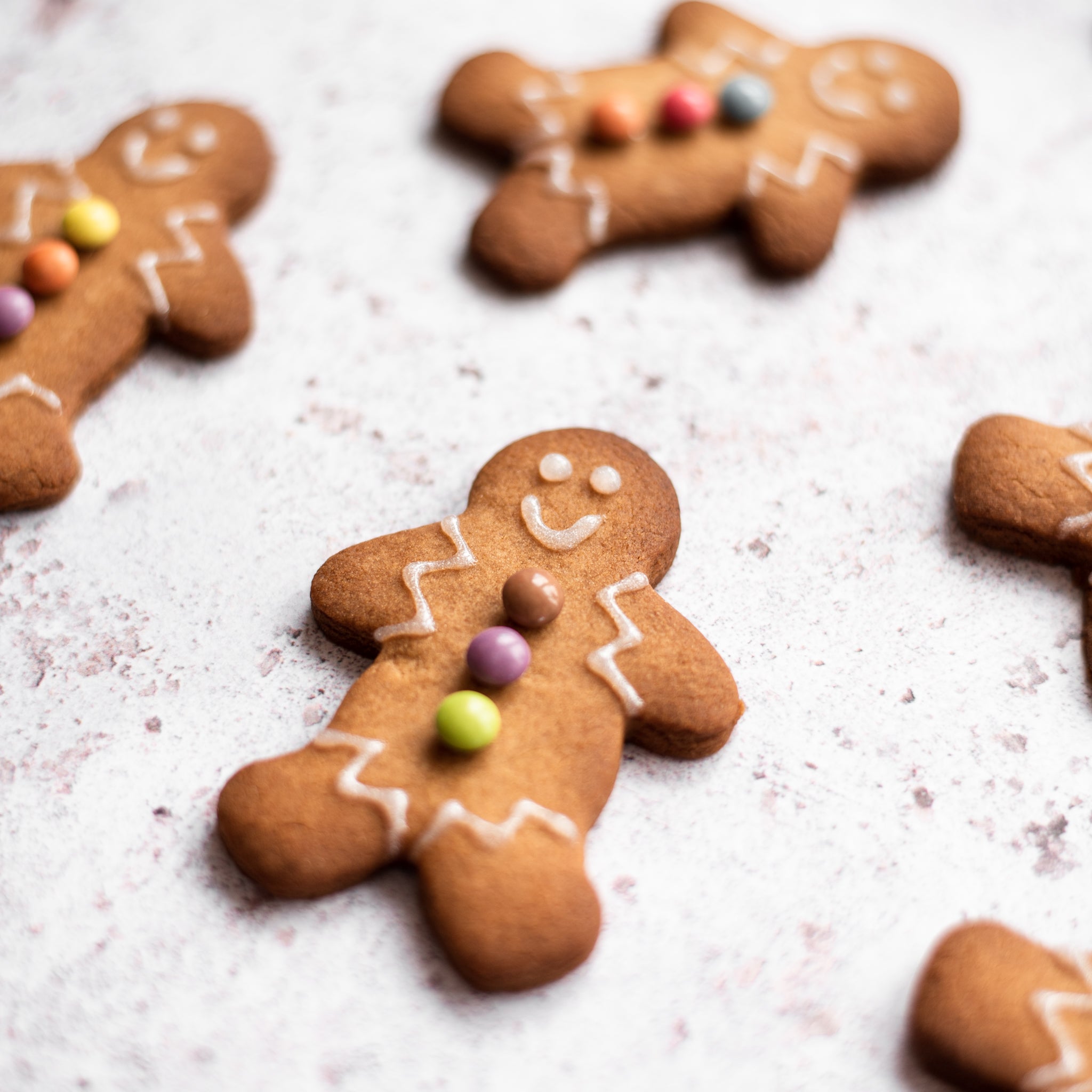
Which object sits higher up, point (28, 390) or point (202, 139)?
point (202, 139)

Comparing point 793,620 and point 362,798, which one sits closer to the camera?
point 362,798

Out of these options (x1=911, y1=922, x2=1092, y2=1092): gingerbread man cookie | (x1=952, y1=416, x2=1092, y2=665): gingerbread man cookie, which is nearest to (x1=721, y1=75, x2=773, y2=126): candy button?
(x1=952, y1=416, x2=1092, y2=665): gingerbread man cookie

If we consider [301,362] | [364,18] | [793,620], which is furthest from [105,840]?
[364,18]

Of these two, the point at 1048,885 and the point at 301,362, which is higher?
the point at 301,362

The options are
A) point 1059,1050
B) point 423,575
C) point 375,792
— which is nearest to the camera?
point 1059,1050

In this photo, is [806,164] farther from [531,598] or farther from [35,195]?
[35,195]

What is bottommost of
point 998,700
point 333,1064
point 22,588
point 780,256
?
point 333,1064

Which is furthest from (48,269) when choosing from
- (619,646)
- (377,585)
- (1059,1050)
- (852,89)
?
(1059,1050)

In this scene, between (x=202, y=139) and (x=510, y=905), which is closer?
(x=510, y=905)

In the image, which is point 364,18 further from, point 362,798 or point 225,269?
point 362,798
